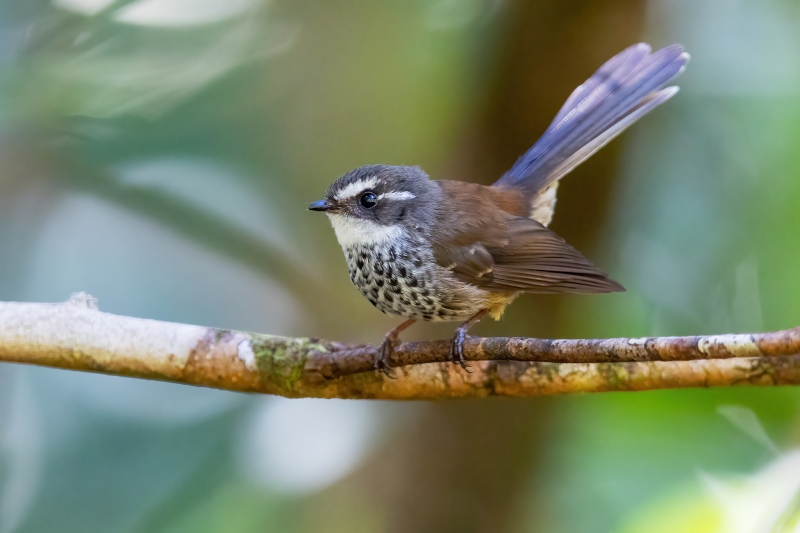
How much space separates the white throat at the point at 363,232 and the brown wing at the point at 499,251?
0.14 metres

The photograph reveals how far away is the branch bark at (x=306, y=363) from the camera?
1.85 metres

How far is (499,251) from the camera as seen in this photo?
247 centimetres

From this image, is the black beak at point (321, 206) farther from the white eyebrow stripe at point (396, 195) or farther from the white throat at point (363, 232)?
the white eyebrow stripe at point (396, 195)

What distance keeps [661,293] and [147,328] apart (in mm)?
2172

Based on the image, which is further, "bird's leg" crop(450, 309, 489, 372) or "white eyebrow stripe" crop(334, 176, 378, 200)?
"white eyebrow stripe" crop(334, 176, 378, 200)

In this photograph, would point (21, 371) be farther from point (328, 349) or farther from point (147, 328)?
point (328, 349)

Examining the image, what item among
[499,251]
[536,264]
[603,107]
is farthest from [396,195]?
[603,107]

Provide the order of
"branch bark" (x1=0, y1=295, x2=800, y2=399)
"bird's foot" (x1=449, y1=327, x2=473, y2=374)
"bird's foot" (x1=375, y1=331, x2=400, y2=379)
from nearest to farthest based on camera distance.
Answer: "branch bark" (x1=0, y1=295, x2=800, y2=399)
"bird's foot" (x1=449, y1=327, x2=473, y2=374)
"bird's foot" (x1=375, y1=331, x2=400, y2=379)

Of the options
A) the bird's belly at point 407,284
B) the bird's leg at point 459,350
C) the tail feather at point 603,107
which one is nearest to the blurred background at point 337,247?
the tail feather at point 603,107

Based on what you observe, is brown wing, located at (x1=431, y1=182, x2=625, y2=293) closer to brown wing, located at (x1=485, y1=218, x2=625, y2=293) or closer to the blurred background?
brown wing, located at (x1=485, y1=218, x2=625, y2=293)

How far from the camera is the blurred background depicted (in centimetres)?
294

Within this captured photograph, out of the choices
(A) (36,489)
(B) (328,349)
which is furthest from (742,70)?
(A) (36,489)

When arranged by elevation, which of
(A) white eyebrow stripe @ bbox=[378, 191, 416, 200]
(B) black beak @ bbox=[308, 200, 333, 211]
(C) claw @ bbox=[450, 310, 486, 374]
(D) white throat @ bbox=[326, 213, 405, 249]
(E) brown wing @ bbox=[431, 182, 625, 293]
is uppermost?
(B) black beak @ bbox=[308, 200, 333, 211]

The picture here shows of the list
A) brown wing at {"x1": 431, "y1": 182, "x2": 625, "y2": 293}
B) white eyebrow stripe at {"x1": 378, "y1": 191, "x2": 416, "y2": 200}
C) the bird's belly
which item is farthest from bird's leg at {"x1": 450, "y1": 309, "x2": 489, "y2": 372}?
white eyebrow stripe at {"x1": 378, "y1": 191, "x2": 416, "y2": 200}
